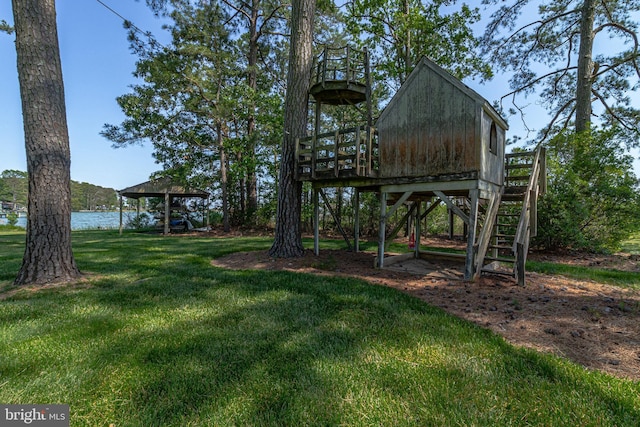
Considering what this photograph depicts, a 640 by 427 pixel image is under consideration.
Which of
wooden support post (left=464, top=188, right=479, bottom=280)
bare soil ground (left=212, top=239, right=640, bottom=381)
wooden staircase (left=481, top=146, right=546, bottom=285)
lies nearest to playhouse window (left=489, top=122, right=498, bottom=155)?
wooden staircase (left=481, top=146, right=546, bottom=285)

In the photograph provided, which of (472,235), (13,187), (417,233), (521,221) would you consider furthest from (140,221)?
(13,187)

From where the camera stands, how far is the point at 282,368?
2.72m

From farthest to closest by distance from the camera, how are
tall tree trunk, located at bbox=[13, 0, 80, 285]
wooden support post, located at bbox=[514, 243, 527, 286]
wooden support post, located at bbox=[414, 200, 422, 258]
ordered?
wooden support post, located at bbox=[414, 200, 422, 258] < wooden support post, located at bbox=[514, 243, 527, 286] < tall tree trunk, located at bbox=[13, 0, 80, 285]

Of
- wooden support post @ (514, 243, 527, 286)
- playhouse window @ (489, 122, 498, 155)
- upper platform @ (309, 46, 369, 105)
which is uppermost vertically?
upper platform @ (309, 46, 369, 105)

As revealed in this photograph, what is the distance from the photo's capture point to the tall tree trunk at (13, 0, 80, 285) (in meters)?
5.30

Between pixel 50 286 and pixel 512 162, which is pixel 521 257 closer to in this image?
pixel 512 162

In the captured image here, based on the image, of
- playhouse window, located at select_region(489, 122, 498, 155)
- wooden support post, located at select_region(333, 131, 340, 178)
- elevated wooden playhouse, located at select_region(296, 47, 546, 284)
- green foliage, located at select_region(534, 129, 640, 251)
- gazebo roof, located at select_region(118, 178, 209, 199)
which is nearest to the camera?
elevated wooden playhouse, located at select_region(296, 47, 546, 284)

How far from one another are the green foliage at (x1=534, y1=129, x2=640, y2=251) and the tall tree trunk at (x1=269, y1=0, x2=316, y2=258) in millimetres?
8987

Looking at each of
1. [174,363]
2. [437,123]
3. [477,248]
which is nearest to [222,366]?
[174,363]

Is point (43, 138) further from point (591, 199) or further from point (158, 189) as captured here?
point (591, 199)

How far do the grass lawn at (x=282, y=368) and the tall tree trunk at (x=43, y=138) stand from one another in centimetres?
111

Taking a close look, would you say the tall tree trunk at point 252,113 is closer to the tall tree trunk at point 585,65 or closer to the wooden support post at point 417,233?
the wooden support post at point 417,233

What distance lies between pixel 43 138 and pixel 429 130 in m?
7.82

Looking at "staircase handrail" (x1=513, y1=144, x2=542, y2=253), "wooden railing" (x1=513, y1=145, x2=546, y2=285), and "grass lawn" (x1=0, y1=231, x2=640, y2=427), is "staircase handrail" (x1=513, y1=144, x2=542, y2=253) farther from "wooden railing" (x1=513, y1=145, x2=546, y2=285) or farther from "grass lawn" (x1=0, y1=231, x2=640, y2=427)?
"grass lawn" (x1=0, y1=231, x2=640, y2=427)
